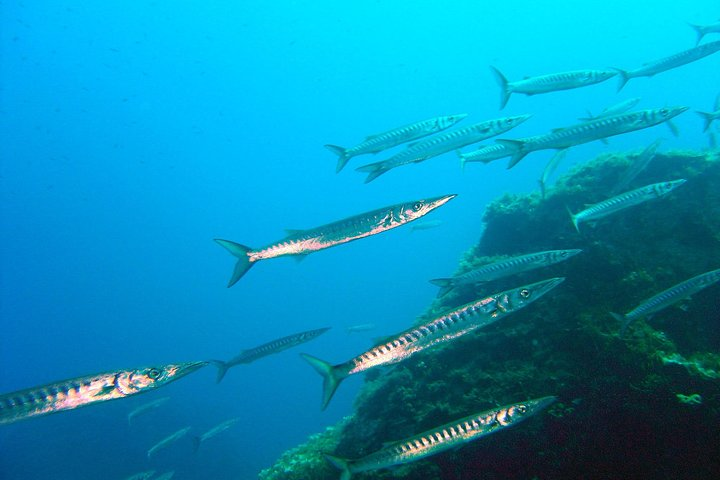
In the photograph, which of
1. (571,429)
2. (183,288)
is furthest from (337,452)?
(183,288)

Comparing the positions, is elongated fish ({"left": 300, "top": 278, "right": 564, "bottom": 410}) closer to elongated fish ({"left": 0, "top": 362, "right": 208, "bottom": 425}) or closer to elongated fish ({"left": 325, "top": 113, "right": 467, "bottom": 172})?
elongated fish ({"left": 0, "top": 362, "right": 208, "bottom": 425})

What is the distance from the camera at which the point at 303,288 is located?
365 feet

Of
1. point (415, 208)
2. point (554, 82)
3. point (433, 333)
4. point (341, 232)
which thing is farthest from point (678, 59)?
point (341, 232)

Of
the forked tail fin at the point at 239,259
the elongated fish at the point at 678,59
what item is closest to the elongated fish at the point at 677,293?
the forked tail fin at the point at 239,259

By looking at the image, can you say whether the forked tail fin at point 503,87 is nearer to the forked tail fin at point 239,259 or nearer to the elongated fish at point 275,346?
the forked tail fin at point 239,259

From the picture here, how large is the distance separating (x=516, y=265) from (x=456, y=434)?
155 inches

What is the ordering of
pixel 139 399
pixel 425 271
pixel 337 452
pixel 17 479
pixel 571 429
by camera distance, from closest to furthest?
pixel 571 429, pixel 337 452, pixel 17 479, pixel 139 399, pixel 425 271

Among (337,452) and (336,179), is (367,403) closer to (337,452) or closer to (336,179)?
(337,452)

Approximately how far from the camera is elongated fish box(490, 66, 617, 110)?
820 cm

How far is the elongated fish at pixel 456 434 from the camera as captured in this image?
4648 mm

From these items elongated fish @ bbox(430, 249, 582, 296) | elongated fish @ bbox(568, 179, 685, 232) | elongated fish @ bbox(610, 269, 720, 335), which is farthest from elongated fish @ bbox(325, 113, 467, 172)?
elongated fish @ bbox(610, 269, 720, 335)

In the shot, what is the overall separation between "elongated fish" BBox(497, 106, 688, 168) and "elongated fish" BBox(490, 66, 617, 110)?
1.31 metres

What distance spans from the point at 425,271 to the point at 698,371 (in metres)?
102

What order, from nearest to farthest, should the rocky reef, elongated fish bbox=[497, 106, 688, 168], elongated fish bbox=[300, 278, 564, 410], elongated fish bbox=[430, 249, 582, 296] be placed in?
elongated fish bbox=[300, 278, 564, 410], the rocky reef, elongated fish bbox=[497, 106, 688, 168], elongated fish bbox=[430, 249, 582, 296]
